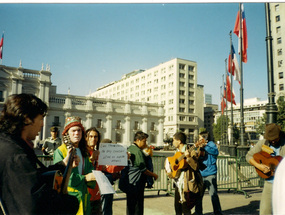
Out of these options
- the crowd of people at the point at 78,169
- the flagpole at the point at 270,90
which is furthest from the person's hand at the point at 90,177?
the flagpole at the point at 270,90

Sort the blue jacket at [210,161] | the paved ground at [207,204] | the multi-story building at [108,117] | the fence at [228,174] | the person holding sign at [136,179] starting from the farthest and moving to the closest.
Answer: the multi-story building at [108,117], the fence at [228,174], the paved ground at [207,204], the blue jacket at [210,161], the person holding sign at [136,179]

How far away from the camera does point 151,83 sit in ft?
90.9

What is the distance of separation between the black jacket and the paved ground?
370 cm

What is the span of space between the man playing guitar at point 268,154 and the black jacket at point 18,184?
339cm

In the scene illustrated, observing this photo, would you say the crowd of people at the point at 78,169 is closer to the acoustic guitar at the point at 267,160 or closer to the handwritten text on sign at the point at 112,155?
the acoustic guitar at the point at 267,160

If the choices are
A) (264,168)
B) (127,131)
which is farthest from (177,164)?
(127,131)

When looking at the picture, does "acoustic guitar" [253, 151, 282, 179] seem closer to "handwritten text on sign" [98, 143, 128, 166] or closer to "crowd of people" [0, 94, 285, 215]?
"crowd of people" [0, 94, 285, 215]

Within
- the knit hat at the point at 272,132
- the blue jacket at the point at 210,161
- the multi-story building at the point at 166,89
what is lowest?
the blue jacket at the point at 210,161

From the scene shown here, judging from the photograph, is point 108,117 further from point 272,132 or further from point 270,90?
point 272,132

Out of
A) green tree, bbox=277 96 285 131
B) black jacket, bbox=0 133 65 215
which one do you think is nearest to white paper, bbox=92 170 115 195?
black jacket, bbox=0 133 65 215

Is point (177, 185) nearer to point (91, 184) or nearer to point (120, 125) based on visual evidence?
point (91, 184)

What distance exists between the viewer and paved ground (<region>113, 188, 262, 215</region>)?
4746 millimetres

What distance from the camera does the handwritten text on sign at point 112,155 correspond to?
334cm

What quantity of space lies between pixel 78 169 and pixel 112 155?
846 mm
